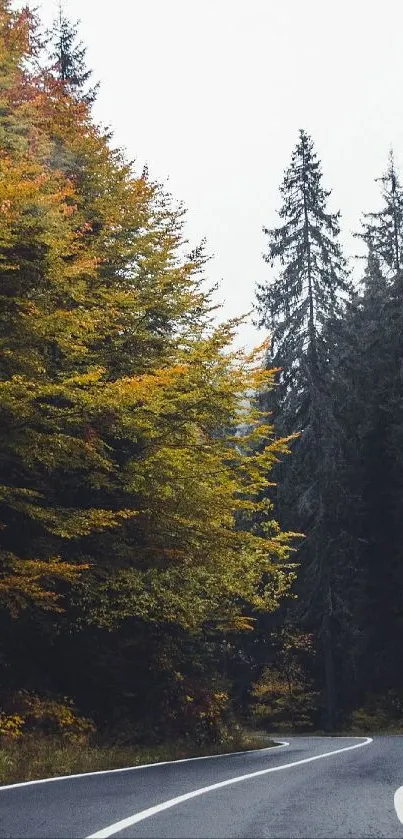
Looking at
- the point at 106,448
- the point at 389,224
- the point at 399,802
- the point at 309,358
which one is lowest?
the point at 399,802

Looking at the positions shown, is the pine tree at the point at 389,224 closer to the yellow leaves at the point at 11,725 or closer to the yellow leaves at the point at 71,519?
the yellow leaves at the point at 71,519

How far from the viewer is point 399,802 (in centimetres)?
847

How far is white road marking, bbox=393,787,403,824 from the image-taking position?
7.56 metres

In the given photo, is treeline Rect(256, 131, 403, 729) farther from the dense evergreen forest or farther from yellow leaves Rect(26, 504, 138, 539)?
yellow leaves Rect(26, 504, 138, 539)

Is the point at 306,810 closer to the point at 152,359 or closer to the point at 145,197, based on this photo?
the point at 152,359

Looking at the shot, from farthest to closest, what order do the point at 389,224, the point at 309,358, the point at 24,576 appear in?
1. the point at 389,224
2. the point at 309,358
3. the point at 24,576

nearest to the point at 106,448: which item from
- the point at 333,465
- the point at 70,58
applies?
the point at 70,58

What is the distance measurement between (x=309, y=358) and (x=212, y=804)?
83.3ft

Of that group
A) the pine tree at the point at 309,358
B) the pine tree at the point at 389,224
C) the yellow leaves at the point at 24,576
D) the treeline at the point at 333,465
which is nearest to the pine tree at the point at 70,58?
the pine tree at the point at 309,358

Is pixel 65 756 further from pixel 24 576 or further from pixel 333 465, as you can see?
pixel 333 465

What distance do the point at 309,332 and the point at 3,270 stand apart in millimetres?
20208

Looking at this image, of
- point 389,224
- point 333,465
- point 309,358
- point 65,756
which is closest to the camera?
point 65,756

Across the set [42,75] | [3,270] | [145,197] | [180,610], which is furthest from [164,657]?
[42,75]

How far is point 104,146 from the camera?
1978 cm
